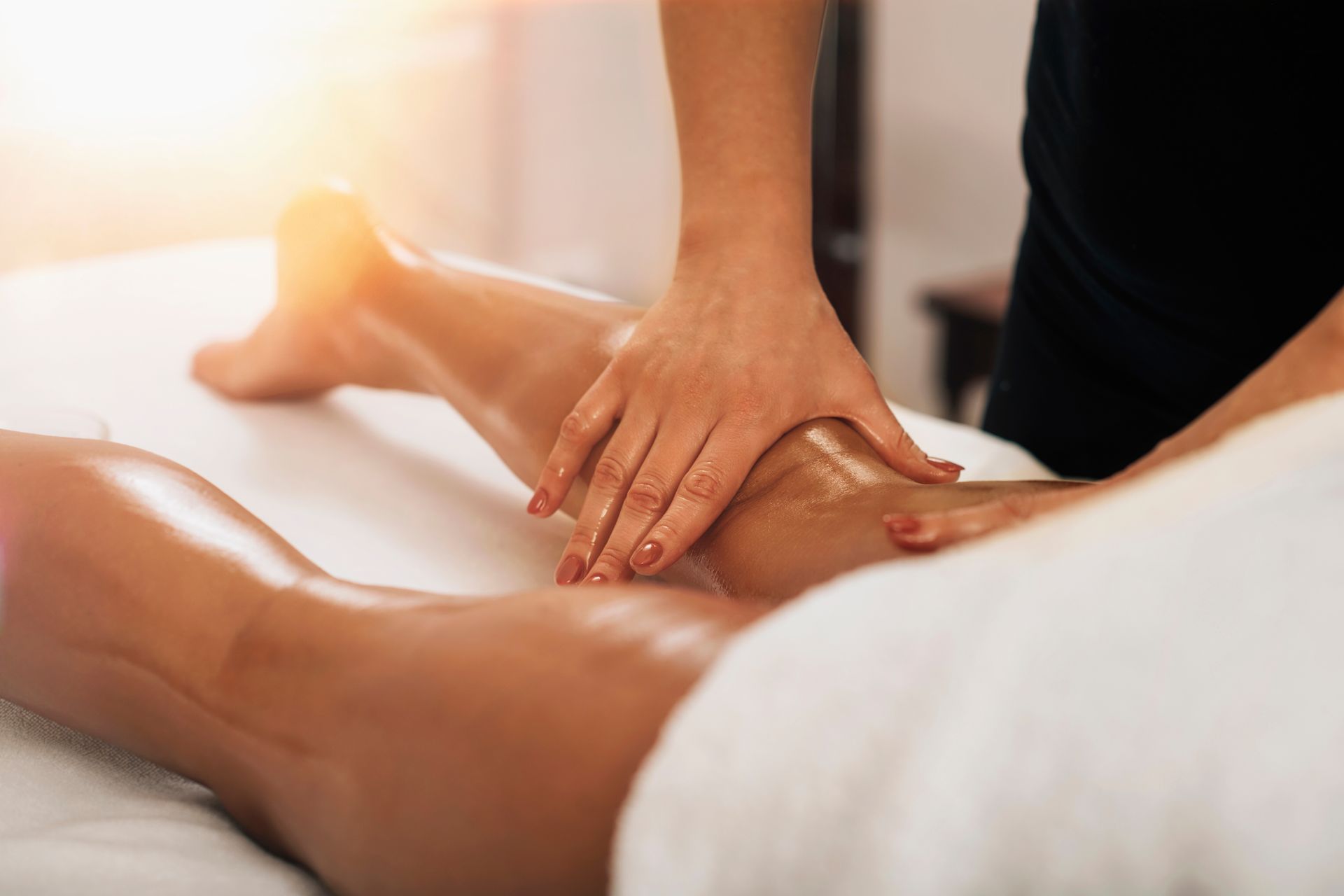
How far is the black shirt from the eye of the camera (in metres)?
0.83

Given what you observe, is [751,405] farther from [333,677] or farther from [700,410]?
[333,677]

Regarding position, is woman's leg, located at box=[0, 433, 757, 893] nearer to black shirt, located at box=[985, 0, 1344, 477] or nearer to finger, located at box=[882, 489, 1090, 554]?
finger, located at box=[882, 489, 1090, 554]

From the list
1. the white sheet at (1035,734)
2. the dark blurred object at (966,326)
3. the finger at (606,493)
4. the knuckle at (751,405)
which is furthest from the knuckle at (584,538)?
the dark blurred object at (966,326)

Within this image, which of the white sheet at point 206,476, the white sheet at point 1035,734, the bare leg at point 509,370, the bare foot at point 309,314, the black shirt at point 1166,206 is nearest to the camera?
the white sheet at point 1035,734

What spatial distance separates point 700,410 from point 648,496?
0.07 metres

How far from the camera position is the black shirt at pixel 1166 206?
0.83 metres

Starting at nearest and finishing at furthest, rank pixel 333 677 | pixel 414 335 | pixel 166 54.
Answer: pixel 333 677 < pixel 414 335 < pixel 166 54

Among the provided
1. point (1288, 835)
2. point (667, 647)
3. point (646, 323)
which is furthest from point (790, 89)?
point (1288, 835)

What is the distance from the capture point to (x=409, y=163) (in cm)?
238

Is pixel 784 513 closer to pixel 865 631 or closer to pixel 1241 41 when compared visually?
pixel 865 631

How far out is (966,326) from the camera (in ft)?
6.35

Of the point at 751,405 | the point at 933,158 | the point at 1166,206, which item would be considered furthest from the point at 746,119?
the point at 933,158

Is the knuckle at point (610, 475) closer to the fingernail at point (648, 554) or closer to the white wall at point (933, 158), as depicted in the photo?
the fingernail at point (648, 554)

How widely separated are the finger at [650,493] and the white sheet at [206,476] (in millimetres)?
96
